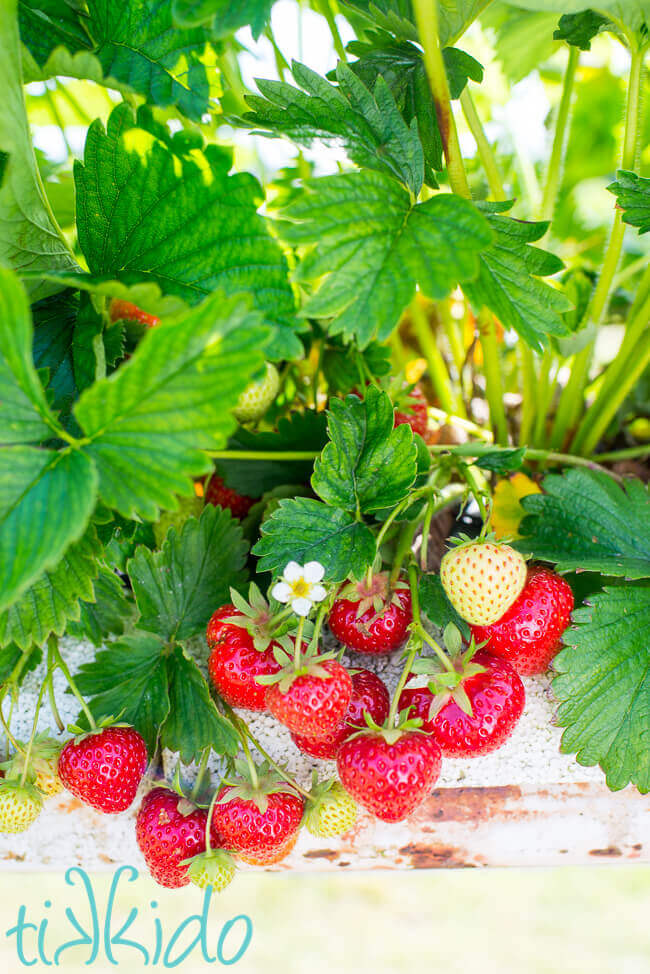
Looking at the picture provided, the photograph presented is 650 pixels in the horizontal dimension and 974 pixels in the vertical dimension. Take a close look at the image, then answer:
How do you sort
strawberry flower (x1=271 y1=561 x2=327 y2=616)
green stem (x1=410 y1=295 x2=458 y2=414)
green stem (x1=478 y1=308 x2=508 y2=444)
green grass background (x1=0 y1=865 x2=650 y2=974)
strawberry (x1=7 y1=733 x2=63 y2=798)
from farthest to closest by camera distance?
green grass background (x1=0 y1=865 x2=650 y2=974)
green stem (x1=410 y1=295 x2=458 y2=414)
green stem (x1=478 y1=308 x2=508 y2=444)
strawberry (x1=7 y1=733 x2=63 y2=798)
strawberry flower (x1=271 y1=561 x2=327 y2=616)

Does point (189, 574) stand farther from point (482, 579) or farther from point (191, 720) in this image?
point (482, 579)

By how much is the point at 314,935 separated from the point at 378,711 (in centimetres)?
81

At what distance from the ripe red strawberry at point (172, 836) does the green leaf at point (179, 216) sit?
13.9 inches

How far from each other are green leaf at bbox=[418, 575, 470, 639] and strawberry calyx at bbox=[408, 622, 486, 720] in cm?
1

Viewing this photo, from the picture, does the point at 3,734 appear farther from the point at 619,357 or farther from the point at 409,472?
the point at 619,357

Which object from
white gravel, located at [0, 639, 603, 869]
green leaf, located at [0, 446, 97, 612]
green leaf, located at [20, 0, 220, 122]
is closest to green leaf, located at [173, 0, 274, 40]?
green leaf, located at [20, 0, 220, 122]

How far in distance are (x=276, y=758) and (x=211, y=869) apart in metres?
0.10

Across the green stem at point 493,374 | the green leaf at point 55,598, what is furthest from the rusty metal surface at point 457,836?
the green stem at point 493,374

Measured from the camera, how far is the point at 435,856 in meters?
0.66

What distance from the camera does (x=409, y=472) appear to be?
0.53 m

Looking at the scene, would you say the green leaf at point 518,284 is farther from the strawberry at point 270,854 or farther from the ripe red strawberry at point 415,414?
the strawberry at point 270,854

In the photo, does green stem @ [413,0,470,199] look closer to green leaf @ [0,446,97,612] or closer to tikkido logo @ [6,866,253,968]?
green leaf @ [0,446,97,612]

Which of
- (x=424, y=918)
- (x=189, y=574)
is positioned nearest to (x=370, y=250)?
(x=189, y=574)

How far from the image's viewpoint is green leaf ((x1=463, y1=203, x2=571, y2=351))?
51cm
